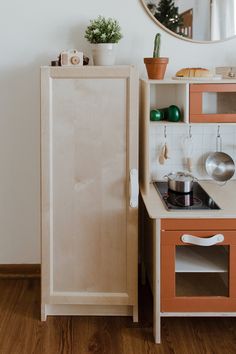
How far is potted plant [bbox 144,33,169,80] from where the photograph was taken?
284 cm

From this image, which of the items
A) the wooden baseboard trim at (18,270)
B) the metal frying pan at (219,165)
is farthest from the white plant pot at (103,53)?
the wooden baseboard trim at (18,270)

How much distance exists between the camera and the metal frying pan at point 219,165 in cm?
315

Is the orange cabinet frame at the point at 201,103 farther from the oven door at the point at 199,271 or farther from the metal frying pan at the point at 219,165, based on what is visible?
the oven door at the point at 199,271

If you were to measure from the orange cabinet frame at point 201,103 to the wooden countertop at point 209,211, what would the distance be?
1.29 feet

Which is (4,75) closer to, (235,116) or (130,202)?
(130,202)

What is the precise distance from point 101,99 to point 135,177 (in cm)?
41

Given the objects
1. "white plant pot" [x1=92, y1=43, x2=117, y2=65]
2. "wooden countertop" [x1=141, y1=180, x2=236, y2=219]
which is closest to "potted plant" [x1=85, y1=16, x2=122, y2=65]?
"white plant pot" [x1=92, y1=43, x2=117, y2=65]

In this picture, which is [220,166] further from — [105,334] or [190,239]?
[105,334]

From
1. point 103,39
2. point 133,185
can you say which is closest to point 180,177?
point 133,185

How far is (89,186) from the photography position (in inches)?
106

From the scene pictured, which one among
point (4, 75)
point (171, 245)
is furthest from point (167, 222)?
point (4, 75)

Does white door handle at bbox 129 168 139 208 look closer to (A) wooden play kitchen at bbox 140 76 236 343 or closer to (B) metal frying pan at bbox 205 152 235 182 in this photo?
(A) wooden play kitchen at bbox 140 76 236 343

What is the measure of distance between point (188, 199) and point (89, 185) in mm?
504

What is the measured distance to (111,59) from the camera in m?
2.83
